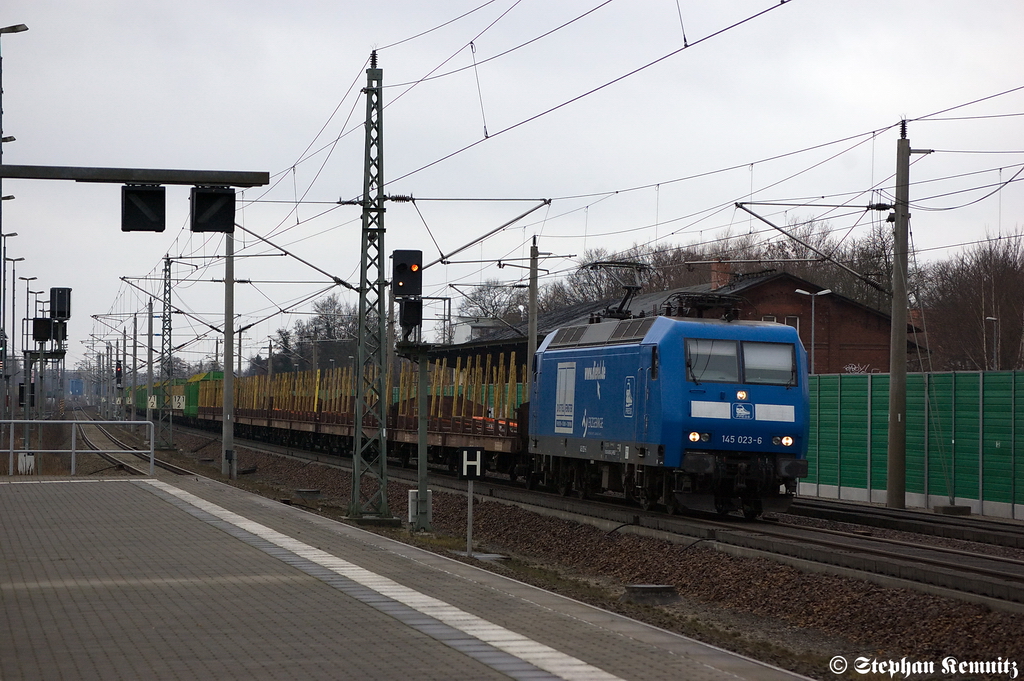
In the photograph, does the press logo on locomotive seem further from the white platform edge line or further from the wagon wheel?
the white platform edge line

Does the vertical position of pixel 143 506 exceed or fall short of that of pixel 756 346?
it falls short

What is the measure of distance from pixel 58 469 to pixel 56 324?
23.7 feet

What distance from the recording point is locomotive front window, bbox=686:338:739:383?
19.0 metres

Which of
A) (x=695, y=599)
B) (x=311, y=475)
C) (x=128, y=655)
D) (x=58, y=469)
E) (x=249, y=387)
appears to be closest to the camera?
(x=128, y=655)

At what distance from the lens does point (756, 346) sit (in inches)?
765

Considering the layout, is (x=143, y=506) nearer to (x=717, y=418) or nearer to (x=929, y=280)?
(x=717, y=418)

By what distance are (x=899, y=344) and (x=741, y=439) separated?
736 cm

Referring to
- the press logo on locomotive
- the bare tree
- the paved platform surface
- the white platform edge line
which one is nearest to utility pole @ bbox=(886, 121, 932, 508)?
the press logo on locomotive

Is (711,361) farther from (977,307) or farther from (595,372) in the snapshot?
(977,307)

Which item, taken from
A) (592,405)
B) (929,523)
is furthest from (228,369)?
(929,523)

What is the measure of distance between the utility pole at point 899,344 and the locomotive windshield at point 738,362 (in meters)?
5.65

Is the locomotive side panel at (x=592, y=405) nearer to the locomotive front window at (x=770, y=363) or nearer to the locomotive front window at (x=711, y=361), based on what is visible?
the locomotive front window at (x=711, y=361)

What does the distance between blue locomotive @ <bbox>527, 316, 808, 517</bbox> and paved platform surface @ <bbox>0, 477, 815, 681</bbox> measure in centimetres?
523

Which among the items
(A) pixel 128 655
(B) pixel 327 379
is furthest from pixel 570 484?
(B) pixel 327 379
